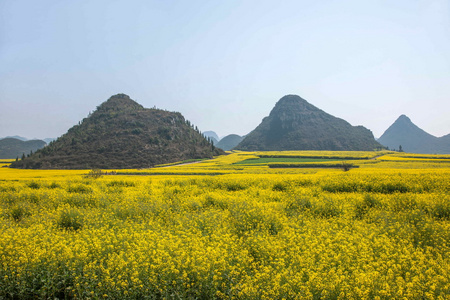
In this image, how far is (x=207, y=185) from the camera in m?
20.1

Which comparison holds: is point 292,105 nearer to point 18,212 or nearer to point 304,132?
point 304,132

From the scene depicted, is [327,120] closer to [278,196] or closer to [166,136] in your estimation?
[166,136]

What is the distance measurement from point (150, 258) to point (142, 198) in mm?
8332

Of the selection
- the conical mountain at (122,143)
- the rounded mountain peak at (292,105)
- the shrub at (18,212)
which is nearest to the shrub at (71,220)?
the shrub at (18,212)

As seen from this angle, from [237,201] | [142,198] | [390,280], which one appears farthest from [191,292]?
[142,198]

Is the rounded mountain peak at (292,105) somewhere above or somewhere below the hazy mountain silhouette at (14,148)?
above

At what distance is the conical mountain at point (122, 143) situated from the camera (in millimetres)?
65312

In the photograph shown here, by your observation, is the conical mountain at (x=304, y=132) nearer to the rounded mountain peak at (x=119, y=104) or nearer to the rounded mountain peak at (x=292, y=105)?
the rounded mountain peak at (x=292, y=105)

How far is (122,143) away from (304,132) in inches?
4204

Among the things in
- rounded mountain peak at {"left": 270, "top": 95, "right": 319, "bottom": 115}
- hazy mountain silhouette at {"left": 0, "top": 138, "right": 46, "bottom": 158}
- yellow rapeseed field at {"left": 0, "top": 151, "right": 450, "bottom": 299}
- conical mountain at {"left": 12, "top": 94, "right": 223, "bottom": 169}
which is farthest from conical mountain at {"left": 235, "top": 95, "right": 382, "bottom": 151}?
hazy mountain silhouette at {"left": 0, "top": 138, "right": 46, "bottom": 158}

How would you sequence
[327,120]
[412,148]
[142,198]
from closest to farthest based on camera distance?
[142,198] → [327,120] → [412,148]

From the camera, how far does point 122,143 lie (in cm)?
7581

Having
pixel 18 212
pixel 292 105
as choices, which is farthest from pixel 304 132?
pixel 18 212

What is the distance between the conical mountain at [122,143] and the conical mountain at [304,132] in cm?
6122
